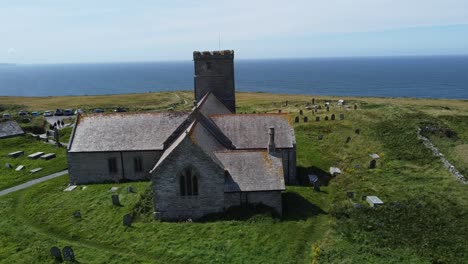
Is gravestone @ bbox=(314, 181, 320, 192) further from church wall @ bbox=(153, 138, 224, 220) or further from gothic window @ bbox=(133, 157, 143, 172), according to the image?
gothic window @ bbox=(133, 157, 143, 172)

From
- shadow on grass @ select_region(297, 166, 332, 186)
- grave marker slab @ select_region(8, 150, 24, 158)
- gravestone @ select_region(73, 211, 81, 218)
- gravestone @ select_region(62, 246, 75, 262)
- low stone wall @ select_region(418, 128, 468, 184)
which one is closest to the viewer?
gravestone @ select_region(62, 246, 75, 262)

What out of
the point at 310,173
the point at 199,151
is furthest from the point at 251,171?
the point at 310,173

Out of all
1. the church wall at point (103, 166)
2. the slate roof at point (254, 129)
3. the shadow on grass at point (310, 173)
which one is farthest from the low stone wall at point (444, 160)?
the church wall at point (103, 166)

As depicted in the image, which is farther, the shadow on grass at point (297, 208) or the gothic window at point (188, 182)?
the gothic window at point (188, 182)

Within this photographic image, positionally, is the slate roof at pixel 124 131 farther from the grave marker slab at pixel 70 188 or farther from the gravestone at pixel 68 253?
the gravestone at pixel 68 253

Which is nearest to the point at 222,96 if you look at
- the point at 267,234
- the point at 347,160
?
the point at 347,160

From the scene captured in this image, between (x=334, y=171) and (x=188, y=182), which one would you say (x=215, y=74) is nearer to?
(x=334, y=171)

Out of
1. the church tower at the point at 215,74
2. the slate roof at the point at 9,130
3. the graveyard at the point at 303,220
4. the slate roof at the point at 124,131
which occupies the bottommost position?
the graveyard at the point at 303,220

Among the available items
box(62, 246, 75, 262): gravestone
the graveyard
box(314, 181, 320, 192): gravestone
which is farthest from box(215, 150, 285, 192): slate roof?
box(62, 246, 75, 262): gravestone
